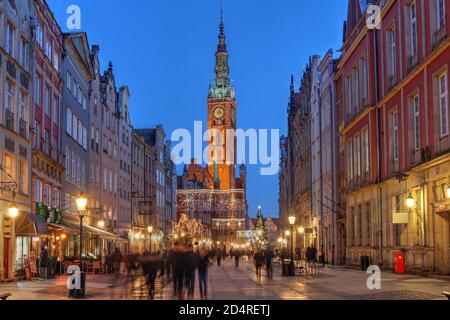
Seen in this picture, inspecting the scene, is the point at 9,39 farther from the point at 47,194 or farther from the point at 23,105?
the point at 47,194

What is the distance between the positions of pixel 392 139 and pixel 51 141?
20.5 metres

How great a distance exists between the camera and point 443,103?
34406 millimetres

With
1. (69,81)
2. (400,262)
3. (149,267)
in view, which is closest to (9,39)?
(149,267)

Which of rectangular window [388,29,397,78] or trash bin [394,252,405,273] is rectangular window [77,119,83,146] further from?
trash bin [394,252,405,273]

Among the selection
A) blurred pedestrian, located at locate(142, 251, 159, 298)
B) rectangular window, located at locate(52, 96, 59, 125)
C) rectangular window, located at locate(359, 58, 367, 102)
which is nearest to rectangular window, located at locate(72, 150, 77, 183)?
rectangular window, located at locate(52, 96, 59, 125)

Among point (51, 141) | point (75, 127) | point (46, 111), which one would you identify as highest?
point (75, 127)

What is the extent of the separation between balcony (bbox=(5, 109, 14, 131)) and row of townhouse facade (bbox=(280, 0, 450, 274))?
1888 centimetres

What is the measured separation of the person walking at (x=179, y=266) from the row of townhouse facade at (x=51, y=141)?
26.2 feet

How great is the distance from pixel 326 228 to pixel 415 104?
31.4 meters

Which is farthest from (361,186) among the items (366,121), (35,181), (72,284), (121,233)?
(121,233)

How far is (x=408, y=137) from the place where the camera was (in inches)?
1571

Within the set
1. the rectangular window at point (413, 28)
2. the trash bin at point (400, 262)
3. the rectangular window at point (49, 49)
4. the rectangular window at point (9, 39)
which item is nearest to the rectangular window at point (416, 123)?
the rectangular window at point (413, 28)

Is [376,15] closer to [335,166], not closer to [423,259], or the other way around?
[423,259]

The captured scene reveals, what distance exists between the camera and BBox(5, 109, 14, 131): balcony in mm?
37534
